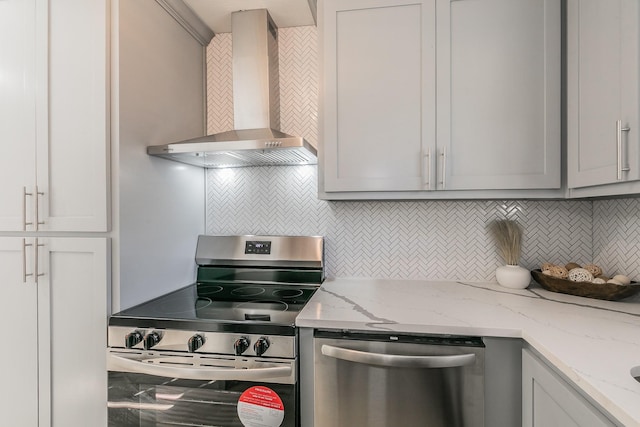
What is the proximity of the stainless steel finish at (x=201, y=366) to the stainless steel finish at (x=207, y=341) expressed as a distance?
0.02m

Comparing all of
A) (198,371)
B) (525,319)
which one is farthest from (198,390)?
(525,319)

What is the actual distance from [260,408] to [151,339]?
475mm

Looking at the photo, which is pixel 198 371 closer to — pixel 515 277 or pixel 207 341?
pixel 207 341

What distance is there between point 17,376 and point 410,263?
1899 millimetres

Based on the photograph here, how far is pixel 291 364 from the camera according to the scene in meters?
1.14

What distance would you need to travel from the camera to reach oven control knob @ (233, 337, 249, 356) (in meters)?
1.15

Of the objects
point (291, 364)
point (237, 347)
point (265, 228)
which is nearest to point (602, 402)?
point (291, 364)

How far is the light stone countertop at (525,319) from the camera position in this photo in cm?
74

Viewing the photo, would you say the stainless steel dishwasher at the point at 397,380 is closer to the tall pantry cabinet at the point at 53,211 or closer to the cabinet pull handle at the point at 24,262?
the tall pantry cabinet at the point at 53,211

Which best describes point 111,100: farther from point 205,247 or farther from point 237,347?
point 237,347

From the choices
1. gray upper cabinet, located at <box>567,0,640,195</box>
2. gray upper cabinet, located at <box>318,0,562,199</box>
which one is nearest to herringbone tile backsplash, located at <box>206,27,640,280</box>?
gray upper cabinet, located at <box>318,0,562,199</box>

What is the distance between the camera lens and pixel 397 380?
1.09 m

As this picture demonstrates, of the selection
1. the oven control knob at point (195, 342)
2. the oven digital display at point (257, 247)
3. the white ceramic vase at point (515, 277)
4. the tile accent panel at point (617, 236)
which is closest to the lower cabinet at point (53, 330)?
the oven control knob at point (195, 342)

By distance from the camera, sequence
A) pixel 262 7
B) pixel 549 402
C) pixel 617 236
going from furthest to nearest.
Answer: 1. pixel 262 7
2. pixel 617 236
3. pixel 549 402
